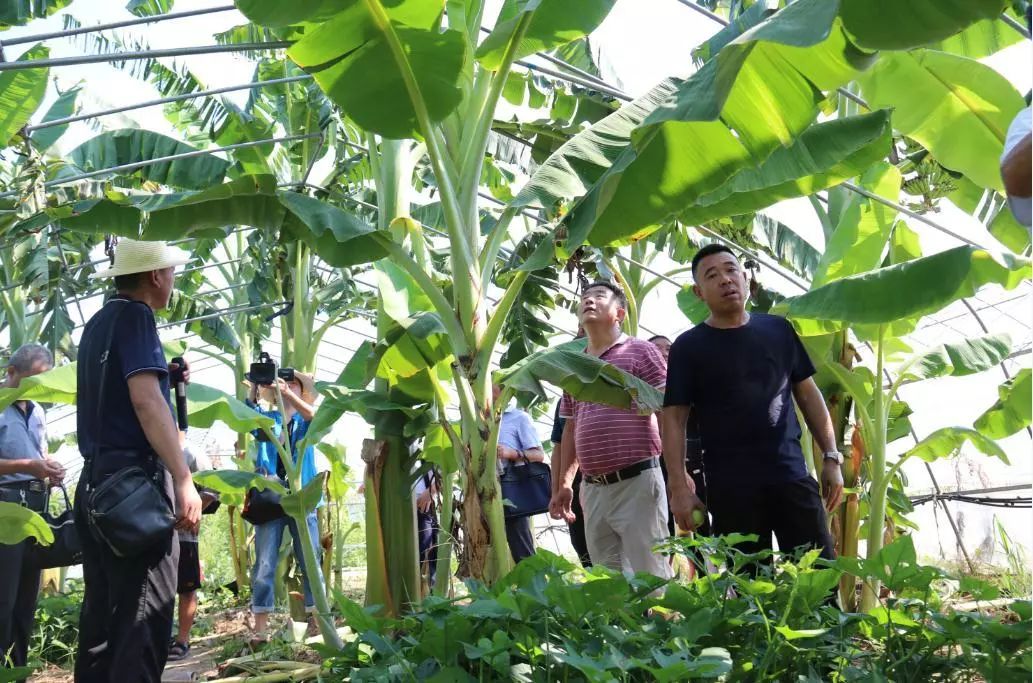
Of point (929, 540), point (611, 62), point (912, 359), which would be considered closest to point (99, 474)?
point (912, 359)

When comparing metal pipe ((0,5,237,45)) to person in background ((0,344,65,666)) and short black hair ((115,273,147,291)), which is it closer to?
short black hair ((115,273,147,291))

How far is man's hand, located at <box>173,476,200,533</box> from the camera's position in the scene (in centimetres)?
329

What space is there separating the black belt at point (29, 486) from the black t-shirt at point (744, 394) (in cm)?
332

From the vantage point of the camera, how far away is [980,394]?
1333 centimetres

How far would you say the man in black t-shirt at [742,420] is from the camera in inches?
146

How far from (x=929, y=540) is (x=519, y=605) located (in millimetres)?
12088

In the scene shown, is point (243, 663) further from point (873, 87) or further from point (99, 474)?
point (873, 87)

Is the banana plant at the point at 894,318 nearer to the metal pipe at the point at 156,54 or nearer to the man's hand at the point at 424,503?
the metal pipe at the point at 156,54

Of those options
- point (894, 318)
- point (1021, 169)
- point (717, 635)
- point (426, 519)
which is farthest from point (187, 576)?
point (1021, 169)

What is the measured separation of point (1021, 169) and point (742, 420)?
244cm

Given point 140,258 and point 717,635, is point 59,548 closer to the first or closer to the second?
point 140,258

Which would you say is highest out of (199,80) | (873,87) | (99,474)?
(199,80)

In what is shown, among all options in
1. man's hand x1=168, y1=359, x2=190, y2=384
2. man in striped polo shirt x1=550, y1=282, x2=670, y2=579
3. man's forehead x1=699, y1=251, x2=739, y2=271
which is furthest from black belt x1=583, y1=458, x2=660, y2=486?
man's hand x1=168, y1=359, x2=190, y2=384

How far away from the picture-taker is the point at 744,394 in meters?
3.80
